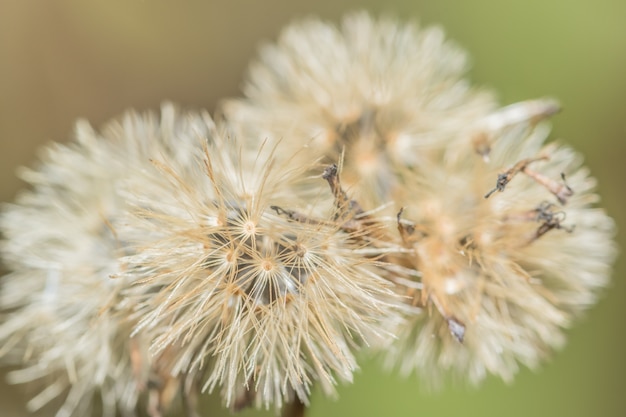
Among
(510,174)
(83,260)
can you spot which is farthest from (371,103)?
(83,260)

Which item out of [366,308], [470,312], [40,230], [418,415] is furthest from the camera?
[418,415]

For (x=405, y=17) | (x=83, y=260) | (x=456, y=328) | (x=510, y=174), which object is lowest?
(x=456, y=328)

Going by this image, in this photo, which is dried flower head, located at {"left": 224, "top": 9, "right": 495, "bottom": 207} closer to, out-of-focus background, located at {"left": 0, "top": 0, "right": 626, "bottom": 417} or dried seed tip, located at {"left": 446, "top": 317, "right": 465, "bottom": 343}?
dried seed tip, located at {"left": 446, "top": 317, "right": 465, "bottom": 343}

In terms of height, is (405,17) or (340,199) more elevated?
(405,17)

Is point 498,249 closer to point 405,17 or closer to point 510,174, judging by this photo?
point 510,174

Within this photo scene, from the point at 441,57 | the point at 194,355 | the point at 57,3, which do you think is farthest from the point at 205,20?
the point at 194,355

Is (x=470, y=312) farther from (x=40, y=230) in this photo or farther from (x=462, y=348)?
(x=40, y=230)

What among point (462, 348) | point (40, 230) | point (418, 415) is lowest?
point (462, 348)
